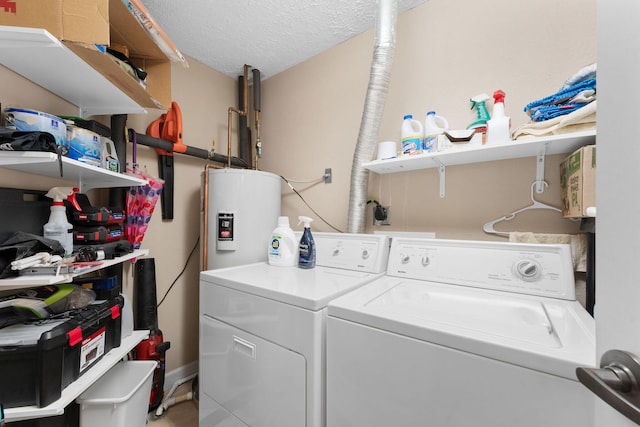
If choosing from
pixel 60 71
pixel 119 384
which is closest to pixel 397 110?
pixel 60 71

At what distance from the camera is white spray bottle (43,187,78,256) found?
43.2 inches

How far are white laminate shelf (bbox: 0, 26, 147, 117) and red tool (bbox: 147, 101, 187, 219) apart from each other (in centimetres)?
36

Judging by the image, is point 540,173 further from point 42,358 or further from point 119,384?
point 119,384

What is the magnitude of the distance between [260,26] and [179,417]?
8.69 feet

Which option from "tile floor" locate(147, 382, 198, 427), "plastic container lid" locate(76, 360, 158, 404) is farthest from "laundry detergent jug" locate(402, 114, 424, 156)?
"tile floor" locate(147, 382, 198, 427)

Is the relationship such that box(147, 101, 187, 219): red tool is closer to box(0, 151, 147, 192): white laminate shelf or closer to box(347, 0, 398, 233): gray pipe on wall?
box(0, 151, 147, 192): white laminate shelf

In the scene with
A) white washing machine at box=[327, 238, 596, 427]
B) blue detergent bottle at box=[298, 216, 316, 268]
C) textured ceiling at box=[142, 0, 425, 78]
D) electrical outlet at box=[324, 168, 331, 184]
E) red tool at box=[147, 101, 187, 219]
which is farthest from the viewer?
electrical outlet at box=[324, 168, 331, 184]

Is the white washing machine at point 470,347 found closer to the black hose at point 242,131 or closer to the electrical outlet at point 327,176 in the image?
the electrical outlet at point 327,176

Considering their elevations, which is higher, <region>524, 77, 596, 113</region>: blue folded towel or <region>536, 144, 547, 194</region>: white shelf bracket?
<region>524, 77, 596, 113</region>: blue folded towel

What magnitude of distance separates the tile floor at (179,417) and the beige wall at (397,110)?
0.33 metres

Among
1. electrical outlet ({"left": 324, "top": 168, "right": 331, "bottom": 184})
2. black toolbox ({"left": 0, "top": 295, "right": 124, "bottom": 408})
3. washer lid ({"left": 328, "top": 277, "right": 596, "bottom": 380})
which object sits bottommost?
black toolbox ({"left": 0, "top": 295, "right": 124, "bottom": 408})

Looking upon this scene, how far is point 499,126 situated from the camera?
45.5 inches

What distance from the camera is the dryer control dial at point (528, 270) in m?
0.98

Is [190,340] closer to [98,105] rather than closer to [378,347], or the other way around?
[98,105]
